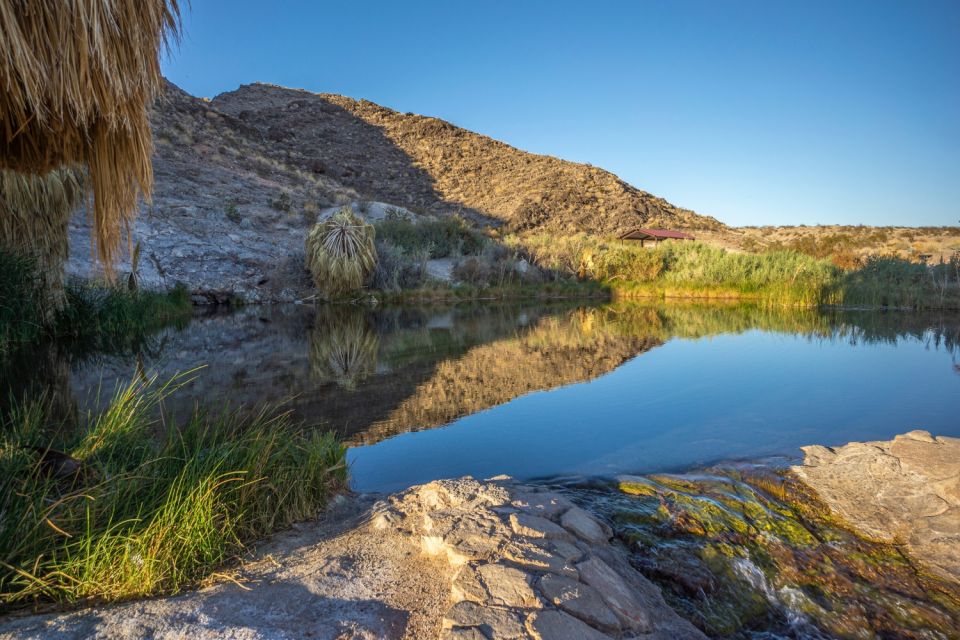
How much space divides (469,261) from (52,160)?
1788cm

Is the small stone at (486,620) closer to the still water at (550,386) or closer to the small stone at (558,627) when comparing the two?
the small stone at (558,627)

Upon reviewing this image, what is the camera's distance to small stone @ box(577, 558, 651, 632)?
7.22ft

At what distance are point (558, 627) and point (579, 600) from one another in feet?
0.68

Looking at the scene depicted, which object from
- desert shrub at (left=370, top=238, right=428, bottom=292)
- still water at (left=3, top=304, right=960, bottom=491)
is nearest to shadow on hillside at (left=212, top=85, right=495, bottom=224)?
desert shrub at (left=370, top=238, right=428, bottom=292)

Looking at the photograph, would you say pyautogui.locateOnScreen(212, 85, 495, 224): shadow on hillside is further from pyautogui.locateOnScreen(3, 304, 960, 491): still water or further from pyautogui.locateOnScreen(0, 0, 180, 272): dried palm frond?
pyautogui.locateOnScreen(0, 0, 180, 272): dried palm frond

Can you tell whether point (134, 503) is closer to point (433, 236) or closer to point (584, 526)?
point (584, 526)

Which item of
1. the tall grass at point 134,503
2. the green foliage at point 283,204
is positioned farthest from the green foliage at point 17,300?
the green foliage at point 283,204

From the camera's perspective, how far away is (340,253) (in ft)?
55.8

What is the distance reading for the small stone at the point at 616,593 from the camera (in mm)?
2199

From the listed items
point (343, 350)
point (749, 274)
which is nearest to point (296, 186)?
point (749, 274)

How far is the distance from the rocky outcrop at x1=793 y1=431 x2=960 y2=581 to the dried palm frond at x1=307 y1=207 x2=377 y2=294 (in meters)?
14.5

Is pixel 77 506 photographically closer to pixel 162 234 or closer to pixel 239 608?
pixel 239 608

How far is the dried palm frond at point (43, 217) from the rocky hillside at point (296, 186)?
8.00 feet

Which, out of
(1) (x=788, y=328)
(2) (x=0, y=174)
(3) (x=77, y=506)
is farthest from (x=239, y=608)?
(1) (x=788, y=328)
